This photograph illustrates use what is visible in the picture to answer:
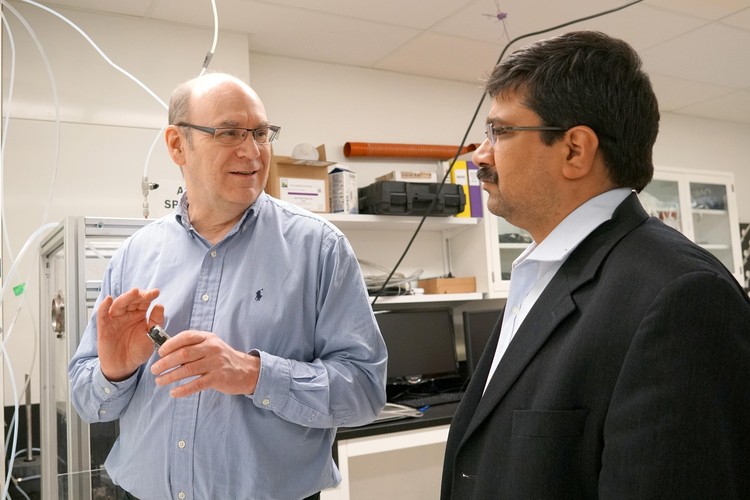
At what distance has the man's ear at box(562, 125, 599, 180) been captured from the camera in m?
0.97

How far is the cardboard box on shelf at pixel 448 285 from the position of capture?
3.38 meters

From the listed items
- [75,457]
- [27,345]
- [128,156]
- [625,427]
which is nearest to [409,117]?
[128,156]

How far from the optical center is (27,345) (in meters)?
2.53

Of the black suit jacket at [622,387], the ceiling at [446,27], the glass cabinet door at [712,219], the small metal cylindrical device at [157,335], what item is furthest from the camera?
the glass cabinet door at [712,219]

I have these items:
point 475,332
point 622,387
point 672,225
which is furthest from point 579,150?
point 672,225

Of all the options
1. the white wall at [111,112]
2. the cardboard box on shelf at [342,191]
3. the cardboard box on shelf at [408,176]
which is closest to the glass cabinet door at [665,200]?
the cardboard box on shelf at [408,176]

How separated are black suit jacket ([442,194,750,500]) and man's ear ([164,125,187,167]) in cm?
86

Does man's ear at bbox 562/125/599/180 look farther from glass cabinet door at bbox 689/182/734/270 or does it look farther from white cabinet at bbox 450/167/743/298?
glass cabinet door at bbox 689/182/734/270

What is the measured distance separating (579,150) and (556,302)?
24 cm

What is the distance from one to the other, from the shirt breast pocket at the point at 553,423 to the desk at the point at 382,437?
1.74 metres

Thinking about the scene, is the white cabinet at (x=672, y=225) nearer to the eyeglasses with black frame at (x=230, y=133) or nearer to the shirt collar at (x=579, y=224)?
the eyeglasses with black frame at (x=230, y=133)

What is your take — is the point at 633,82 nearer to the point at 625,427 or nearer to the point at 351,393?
the point at 625,427

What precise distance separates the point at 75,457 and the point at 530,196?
129cm

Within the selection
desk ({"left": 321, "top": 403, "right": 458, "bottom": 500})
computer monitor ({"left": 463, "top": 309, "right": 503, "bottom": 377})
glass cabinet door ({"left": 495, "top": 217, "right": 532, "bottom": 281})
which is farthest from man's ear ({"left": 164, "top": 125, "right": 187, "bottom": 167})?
glass cabinet door ({"left": 495, "top": 217, "right": 532, "bottom": 281})
